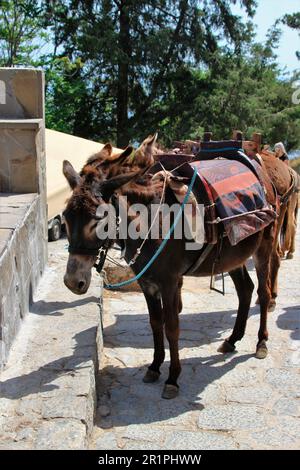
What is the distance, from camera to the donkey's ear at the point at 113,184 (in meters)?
3.48

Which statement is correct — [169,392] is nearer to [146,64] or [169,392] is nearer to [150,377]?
[150,377]

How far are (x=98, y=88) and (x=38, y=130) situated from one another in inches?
462

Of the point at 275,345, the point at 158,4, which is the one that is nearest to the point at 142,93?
the point at 158,4

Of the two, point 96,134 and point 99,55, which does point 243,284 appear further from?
point 96,134

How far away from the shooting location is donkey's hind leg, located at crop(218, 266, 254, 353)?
16.6 ft

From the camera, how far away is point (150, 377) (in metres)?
4.42

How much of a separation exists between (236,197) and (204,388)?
1575 mm

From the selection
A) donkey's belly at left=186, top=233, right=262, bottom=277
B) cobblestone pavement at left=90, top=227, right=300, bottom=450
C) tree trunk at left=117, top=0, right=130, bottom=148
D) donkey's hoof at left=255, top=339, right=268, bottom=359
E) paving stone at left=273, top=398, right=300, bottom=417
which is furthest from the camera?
tree trunk at left=117, top=0, right=130, bottom=148

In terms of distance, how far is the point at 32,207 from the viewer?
5.19 meters

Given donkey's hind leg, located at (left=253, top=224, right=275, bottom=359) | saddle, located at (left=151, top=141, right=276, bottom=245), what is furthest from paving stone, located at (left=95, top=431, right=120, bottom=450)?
donkey's hind leg, located at (left=253, top=224, right=275, bottom=359)

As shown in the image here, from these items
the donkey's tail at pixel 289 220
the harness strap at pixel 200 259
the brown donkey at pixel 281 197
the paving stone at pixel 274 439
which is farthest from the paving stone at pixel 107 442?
the donkey's tail at pixel 289 220

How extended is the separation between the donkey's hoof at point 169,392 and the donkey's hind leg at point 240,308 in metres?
0.99

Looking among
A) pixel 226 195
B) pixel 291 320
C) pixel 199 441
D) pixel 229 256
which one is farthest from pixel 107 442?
pixel 291 320
